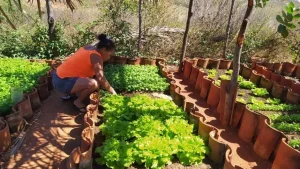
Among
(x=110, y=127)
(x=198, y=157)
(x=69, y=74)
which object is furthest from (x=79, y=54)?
(x=198, y=157)

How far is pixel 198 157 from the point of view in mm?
3359

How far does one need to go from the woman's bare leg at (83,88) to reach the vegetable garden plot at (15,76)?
2.99 ft

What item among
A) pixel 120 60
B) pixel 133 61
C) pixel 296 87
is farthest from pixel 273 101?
pixel 120 60

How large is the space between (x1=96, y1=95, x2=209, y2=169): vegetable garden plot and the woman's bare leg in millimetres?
356

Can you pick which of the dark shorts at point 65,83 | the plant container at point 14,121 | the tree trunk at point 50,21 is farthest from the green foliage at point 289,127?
the tree trunk at point 50,21

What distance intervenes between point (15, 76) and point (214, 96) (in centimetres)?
384

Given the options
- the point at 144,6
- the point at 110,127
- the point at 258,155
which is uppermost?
the point at 144,6

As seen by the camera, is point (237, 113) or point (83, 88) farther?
point (83, 88)

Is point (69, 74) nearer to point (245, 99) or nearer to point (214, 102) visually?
point (214, 102)

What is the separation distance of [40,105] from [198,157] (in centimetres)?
297

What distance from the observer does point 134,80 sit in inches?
233

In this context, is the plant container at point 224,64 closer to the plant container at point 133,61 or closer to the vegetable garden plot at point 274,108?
the vegetable garden plot at point 274,108

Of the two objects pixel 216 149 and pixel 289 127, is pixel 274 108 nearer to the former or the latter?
pixel 289 127

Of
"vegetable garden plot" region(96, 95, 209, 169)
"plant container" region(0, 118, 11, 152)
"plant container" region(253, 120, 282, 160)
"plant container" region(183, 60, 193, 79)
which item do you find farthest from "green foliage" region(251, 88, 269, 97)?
"plant container" region(0, 118, 11, 152)
